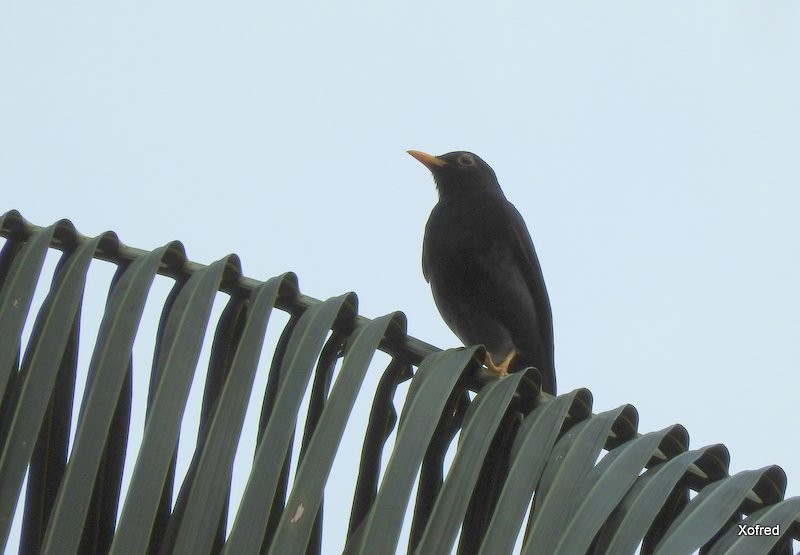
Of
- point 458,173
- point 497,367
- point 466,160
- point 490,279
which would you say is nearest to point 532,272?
point 490,279

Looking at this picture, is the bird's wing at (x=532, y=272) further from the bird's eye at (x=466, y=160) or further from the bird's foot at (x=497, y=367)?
the bird's eye at (x=466, y=160)

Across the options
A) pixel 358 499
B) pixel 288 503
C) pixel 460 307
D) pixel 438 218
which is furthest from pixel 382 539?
pixel 438 218

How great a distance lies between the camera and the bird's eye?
703cm

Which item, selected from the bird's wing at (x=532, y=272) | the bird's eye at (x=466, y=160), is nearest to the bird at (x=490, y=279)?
the bird's wing at (x=532, y=272)

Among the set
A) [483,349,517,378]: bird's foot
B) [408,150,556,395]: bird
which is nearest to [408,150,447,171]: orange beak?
[408,150,556,395]: bird

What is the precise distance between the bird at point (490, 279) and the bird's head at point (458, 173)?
0.76 feet

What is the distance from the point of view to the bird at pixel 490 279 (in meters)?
5.56

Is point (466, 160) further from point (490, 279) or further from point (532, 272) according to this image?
point (490, 279)

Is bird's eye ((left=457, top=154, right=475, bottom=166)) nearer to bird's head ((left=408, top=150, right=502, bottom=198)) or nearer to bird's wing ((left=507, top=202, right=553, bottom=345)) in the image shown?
bird's head ((left=408, top=150, right=502, bottom=198))

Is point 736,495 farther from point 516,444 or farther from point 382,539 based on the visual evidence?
point 382,539

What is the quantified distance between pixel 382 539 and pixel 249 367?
55 centimetres

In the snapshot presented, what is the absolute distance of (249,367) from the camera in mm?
2596

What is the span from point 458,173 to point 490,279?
4.64 ft

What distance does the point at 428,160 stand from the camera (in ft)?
23.1
